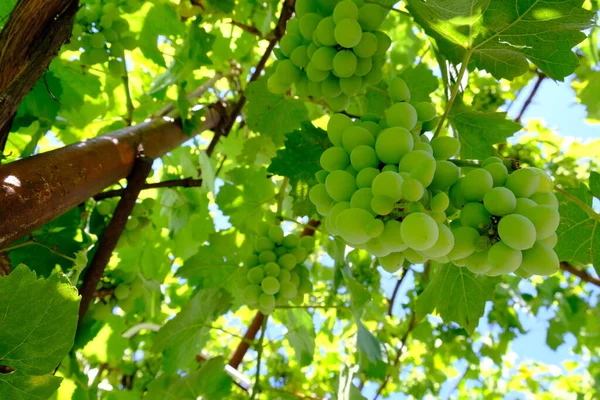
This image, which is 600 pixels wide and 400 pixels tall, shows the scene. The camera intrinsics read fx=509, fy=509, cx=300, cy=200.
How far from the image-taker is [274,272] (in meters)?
1.67

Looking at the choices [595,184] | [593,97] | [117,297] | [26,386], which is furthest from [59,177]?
[593,97]

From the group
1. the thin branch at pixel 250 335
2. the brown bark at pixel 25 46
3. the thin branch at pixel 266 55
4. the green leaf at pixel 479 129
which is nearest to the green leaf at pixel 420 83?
the green leaf at pixel 479 129

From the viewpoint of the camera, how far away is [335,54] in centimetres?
128

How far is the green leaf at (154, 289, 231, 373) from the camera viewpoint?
6.02 ft

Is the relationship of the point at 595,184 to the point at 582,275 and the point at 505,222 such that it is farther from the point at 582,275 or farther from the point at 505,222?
the point at 582,275

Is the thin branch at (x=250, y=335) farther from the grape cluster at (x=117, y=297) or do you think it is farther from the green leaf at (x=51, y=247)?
the green leaf at (x=51, y=247)

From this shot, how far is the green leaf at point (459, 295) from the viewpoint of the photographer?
1.42 m

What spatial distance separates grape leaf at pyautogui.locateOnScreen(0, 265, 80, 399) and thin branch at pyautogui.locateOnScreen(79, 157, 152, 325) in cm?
59

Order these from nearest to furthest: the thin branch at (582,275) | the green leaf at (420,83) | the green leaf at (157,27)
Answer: the green leaf at (420,83), the green leaf at (157,27), the thin branch at (582,275)

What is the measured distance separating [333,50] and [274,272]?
0.74 meters

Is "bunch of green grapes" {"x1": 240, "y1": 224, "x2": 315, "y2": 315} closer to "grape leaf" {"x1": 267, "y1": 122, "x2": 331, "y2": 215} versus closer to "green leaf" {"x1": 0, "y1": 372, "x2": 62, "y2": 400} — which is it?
"grape leaf" {"x1": 267, "y1": 122, "x2": 331, "y2": 215}

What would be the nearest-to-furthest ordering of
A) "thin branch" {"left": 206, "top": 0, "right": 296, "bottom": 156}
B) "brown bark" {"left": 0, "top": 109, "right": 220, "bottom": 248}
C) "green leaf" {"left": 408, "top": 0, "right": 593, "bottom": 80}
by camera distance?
"brown bark" {"left": 0, "top": 109, "right": 220, "bottom": 248} → "green leaf" {"left": 408, "top": 0, "right": 593, "bottom": 80} → "thin branch" {"left": 206, "top": 0, "right": 296, "bottom": 156}

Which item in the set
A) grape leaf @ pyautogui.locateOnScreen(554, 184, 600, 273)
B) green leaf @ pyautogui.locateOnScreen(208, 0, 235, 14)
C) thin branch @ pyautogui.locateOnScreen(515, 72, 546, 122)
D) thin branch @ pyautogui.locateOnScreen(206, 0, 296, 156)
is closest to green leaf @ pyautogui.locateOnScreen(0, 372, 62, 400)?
grape leaf @ pyautogui.locateOnScreen(554, 184, 600, 273)

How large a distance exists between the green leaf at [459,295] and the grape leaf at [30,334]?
0.95m
